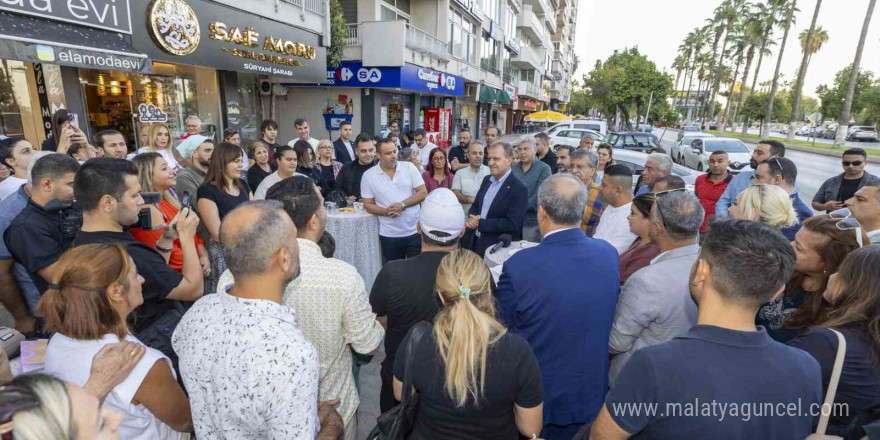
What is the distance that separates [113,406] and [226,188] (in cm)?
268

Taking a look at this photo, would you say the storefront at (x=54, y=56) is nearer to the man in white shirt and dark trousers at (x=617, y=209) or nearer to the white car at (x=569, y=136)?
the man in white shirt and dark trousers at (x=617, y=209)

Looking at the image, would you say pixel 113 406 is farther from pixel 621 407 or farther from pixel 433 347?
pixel 621 407

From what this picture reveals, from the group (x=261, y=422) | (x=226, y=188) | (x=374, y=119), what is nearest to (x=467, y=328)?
→ (x=261, y=422)

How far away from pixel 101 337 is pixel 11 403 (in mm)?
890

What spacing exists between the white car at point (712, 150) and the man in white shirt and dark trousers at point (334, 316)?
1687 cm

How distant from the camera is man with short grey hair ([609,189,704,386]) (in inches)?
84.5

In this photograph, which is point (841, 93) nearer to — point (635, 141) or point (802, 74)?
point (802, 74)

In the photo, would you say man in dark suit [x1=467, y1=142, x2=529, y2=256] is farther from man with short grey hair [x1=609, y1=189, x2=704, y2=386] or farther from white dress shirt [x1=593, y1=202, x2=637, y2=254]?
man with short grey hair [x1=609, y1=189, x2=704, y2=386]

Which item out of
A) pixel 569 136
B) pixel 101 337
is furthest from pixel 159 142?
pixel 569 136

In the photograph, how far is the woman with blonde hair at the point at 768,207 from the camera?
10.4 feet

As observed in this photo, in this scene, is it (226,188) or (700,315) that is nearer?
(700,315)

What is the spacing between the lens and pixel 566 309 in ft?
7.07

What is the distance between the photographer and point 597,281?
2203 millimetres

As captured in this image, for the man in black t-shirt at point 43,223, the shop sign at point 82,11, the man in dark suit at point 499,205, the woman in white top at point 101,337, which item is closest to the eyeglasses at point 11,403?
the woman in white top at point 101,337
